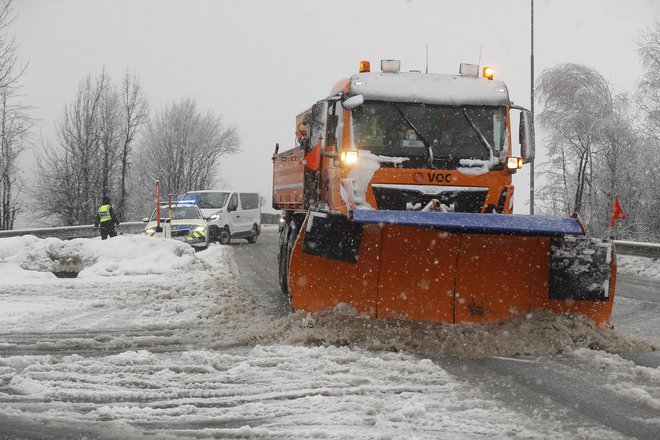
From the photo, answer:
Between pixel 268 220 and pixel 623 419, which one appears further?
pixel 268 220

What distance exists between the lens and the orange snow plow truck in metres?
6.87

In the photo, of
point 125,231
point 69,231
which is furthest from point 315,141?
point 125,231

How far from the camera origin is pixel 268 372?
18.4 ft

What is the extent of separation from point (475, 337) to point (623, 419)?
2.29 metres

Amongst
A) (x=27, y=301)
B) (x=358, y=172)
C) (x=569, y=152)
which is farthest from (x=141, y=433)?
(x=569, y=152)

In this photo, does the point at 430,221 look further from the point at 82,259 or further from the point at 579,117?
the point at 579,117

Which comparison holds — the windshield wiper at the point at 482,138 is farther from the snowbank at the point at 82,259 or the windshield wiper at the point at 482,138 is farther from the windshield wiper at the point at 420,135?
the snowbank at the point at 82,259

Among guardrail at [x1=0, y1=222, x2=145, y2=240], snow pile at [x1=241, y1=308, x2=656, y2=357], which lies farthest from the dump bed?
guardrail at [x1=0, y1=222, x2=145, y2=240]

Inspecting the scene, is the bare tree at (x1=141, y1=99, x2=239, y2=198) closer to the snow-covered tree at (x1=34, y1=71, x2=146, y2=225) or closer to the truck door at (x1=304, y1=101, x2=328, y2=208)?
the snow-covered tree at (x1=34, y1=71, x2=146, y2=225)

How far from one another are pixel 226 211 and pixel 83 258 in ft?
38.4

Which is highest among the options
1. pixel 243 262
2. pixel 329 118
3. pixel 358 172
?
pixel 329 118

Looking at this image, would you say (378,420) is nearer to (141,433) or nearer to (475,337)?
(141,433)

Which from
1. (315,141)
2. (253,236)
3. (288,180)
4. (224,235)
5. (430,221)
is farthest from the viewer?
(253,236)

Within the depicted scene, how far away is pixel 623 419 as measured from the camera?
4426mm
